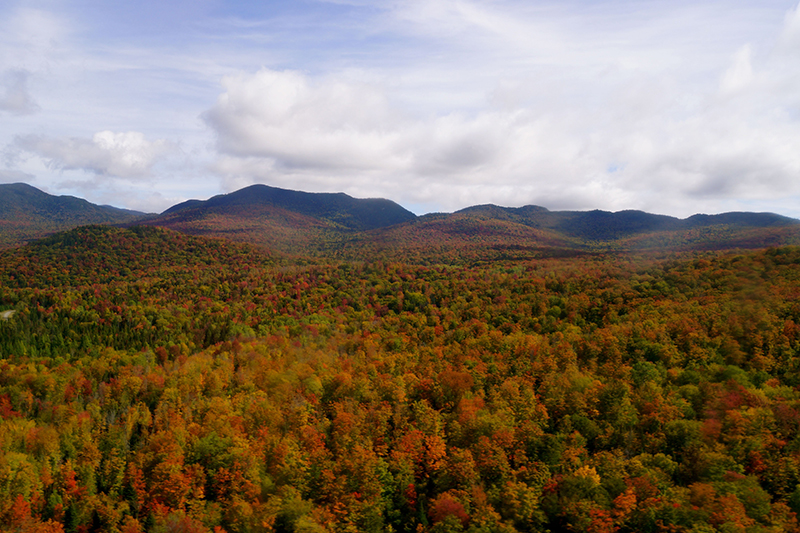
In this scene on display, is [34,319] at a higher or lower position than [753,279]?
lower

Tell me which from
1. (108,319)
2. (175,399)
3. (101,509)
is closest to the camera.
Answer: (101,509)

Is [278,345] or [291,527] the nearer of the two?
[291,527]

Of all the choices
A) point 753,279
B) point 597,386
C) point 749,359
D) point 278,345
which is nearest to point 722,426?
point 597,386

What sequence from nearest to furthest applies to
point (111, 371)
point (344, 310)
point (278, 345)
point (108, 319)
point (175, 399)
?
point (175, 399) → point (111, 371) → point (278, 345) → point (108, 319) → point (344, 310)

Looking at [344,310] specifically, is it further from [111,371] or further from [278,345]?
[111,371]

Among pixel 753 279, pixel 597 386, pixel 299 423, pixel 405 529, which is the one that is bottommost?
pixel 405 529

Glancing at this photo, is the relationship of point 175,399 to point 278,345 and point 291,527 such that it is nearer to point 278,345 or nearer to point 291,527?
point 278,345

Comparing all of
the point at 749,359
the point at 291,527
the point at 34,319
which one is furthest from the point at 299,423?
the point at 34,319
